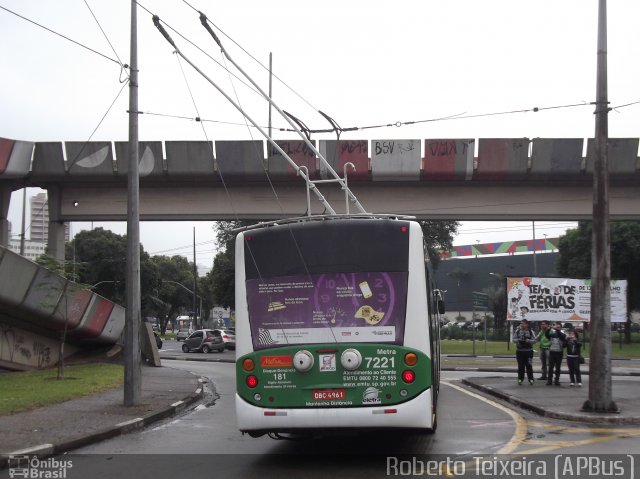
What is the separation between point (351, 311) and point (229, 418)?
19.8 feet

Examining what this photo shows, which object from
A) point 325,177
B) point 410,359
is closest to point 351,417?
point 410,359

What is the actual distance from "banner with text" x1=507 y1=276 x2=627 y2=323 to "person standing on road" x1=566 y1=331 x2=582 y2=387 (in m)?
9.17

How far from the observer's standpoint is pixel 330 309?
27.7ft

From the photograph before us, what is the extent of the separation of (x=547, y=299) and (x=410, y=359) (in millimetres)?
21207

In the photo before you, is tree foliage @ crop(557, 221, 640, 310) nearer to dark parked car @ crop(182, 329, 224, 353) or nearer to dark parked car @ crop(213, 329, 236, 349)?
dark parked car @ crop(213, 329, 236, 349)

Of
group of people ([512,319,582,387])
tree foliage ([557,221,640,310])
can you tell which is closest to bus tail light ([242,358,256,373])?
group of people ([512,319,582,387])

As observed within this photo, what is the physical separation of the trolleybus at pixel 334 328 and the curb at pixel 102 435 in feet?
9.43

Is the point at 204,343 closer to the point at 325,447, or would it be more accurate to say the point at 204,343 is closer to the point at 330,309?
the point at 325,447

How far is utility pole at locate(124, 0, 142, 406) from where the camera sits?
14.0 meters

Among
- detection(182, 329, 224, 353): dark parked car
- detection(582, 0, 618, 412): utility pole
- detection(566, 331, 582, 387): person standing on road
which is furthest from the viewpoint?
detection(182, 329, 224, 353): dark parked car

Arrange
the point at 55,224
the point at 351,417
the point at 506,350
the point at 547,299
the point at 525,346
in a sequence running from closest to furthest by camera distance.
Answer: the point at 351,417 < the point at 525,346 < the point at 55,224 < the point at 547,299 < the point at 506,350

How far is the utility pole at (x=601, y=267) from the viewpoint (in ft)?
41.2

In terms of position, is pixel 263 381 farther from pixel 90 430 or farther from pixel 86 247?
pixel 86 247

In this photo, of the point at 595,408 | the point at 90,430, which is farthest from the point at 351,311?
the point at 595,408
